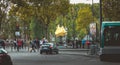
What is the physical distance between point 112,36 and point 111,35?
0.11m

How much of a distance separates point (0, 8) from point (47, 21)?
37.2 meters

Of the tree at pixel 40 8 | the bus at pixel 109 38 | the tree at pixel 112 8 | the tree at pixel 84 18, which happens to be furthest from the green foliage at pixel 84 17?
the bus at pixel 109 38

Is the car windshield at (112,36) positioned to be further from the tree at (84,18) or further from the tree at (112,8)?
the tree at (84,18)

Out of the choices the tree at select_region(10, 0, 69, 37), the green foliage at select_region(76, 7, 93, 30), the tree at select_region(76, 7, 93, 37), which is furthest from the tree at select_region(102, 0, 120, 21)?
the green foliage at select_region(76, 7, 93, 30)

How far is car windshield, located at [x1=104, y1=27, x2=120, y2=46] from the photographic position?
115 ft

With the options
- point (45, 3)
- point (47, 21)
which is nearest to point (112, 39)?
point (45, 3)

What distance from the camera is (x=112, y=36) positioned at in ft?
115

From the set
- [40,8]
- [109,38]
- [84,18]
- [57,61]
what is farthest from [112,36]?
[84,18]

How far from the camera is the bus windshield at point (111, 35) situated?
35.0 metres

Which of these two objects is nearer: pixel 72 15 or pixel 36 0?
pixel 36 0

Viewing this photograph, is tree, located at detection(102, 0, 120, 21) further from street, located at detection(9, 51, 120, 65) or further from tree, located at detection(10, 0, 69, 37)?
street, located at detection(9, 51, 120, 65)

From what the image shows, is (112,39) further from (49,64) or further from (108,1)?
(108,1)

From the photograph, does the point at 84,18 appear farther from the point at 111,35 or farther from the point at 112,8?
the point at 111,35

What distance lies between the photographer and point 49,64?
3131 centimetres
